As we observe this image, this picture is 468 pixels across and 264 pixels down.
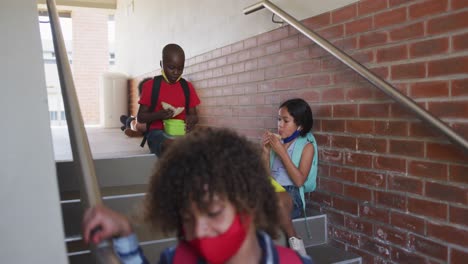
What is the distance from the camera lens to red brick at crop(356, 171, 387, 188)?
2195 millimetres

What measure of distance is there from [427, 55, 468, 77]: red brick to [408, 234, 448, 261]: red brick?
0.76 meters

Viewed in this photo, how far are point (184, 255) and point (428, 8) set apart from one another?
1594 mm

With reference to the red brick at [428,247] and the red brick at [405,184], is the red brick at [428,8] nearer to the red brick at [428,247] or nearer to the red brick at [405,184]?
the red brick at [405,184]

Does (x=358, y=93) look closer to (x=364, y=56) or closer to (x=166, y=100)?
(x=364, y=56)

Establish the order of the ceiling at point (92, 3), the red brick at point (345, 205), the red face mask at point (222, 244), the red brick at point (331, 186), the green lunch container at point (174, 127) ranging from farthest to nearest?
the ceiling at point (92, 3) < the green lunch container at point (174, 127) < the red brick at point (331, 186) < the red brick at point (345, 205) < the red face mask at point (222, 244)

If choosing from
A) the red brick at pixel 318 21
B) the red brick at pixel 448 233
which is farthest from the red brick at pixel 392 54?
the red brick at pixel 448 233

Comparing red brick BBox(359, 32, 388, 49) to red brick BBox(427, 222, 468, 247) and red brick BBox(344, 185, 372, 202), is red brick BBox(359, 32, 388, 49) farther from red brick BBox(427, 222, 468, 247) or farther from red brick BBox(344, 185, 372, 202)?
red brick BBox(427, 222, 468, 247)

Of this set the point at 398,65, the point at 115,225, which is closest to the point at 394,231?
the point at 398,65

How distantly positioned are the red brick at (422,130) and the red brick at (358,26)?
587 millimetres

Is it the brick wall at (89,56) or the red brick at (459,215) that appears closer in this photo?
the red brick at (459,215)

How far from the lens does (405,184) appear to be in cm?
206

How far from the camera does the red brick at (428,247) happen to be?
1895 mm

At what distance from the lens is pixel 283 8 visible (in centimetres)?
296

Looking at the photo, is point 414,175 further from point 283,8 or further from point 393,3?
point 283,8
